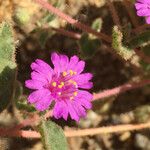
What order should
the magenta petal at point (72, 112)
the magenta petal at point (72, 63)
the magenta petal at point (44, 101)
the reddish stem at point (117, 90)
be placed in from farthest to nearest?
1. the reddish stem at point (117, 90)
2. the magenta petal at point (72, 63)
3. the magenta petal at point (72, 112)
4. the magenta petal at point (44, 101)

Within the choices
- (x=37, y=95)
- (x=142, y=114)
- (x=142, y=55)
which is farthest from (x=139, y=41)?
(x=142, y=114)

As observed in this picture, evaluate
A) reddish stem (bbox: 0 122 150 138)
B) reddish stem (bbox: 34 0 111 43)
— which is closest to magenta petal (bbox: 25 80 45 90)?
reddish stem (bbox: 0 122 150 138)

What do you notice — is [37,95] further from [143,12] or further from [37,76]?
[143,12]

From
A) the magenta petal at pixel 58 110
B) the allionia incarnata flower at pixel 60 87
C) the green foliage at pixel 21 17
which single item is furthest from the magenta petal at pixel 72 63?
the green foliage at pixel 21 17

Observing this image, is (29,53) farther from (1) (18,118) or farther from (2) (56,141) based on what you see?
(2) (56,141)

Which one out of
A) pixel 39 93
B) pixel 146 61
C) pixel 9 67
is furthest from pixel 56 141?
pixel 146 61

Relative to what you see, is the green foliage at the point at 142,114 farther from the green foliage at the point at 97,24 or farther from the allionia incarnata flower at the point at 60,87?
the allionia incarnata flower at the point at 60,87
